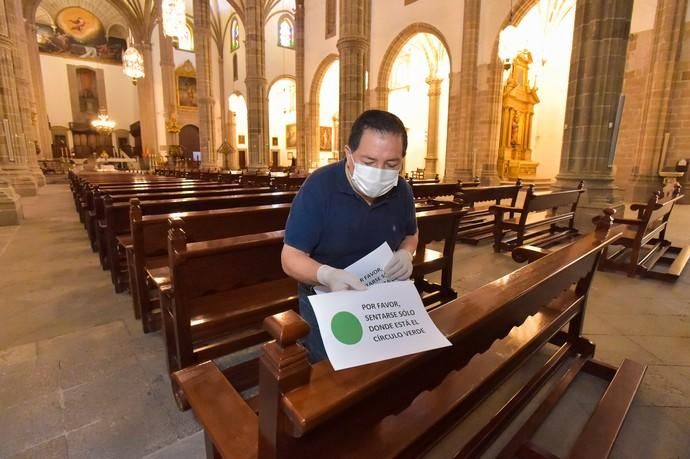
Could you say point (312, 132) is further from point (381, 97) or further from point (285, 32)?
point (285, 32)

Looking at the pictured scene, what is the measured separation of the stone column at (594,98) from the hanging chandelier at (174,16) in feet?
34.3

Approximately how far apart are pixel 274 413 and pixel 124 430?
1.56 metres

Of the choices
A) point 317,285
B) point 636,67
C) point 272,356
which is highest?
point 636,67

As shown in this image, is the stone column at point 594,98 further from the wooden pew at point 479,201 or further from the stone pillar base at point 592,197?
the wooden pew at point 479,201

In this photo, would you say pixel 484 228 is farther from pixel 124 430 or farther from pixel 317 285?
pixel 124 430

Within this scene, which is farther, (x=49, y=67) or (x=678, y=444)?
→ (x=49, y=67)

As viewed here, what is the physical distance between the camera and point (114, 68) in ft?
90.0

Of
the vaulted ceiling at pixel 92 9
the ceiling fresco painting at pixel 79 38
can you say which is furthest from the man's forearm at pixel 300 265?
the ceiling fresco painting at pixel 79 38

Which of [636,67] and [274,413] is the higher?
[636,67]

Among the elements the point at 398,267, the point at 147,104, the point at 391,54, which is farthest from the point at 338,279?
the point at 147,104

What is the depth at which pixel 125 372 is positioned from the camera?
223cm

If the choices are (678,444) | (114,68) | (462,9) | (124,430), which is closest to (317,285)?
(124,430)

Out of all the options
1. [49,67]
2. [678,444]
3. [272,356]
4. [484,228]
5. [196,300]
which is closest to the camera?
[272,356]

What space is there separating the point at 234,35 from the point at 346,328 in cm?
2925
